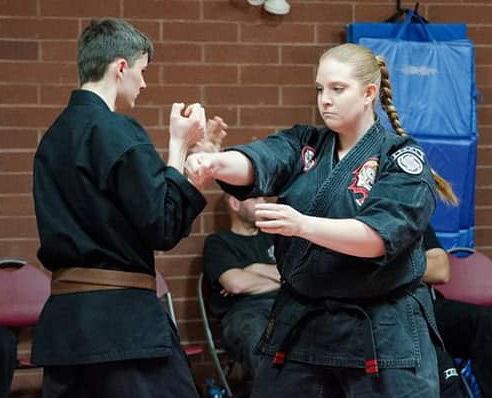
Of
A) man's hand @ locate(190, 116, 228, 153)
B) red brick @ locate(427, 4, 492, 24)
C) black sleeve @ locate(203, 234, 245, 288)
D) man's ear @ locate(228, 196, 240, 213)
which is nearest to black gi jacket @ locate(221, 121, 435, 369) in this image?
man's hand @ locate(190, 116, 228, 153)

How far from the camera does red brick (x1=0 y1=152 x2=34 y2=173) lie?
15.7 ft

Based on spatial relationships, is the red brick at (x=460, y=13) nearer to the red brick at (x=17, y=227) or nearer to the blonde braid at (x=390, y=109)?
the red brick at (x=17, y=227)

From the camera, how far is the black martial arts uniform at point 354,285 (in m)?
2.44

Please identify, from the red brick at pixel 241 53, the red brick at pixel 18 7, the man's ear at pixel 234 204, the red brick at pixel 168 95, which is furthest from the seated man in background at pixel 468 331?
the red brick at pixel 18 7

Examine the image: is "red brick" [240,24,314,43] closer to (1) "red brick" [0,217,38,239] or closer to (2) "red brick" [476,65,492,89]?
(2) "red brick" [476,65,492,89]

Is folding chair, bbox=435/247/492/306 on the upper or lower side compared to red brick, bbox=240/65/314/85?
lower

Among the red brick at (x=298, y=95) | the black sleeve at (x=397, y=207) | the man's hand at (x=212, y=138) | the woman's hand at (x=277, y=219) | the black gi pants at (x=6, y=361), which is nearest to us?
the woman's hand at (x=277, y=219)

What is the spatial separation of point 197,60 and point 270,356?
2684 mm

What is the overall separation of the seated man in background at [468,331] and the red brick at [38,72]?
6.79 feet

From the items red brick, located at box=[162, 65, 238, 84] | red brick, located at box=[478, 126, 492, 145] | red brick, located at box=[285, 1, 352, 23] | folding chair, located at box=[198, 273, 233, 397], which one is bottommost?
folding chair, located at box=[198, 273, 233, 397]

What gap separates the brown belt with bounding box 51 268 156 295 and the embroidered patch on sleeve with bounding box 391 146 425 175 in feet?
2.62

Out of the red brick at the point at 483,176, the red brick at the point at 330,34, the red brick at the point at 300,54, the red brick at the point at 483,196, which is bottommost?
the red brick at the point at 483,196

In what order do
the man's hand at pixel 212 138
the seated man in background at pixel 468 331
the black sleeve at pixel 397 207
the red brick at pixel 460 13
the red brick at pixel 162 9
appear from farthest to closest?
1. the red brick at pixel 460 13
2. the red brick at pixel 162 9
3. the seated man in background at pixel 468 331
4. the man's hand at pixel 212 138
5. the black sleeve at pixel 397 207

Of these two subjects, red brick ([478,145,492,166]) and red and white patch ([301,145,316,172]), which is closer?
red and white patch ([301,145,316,172])
